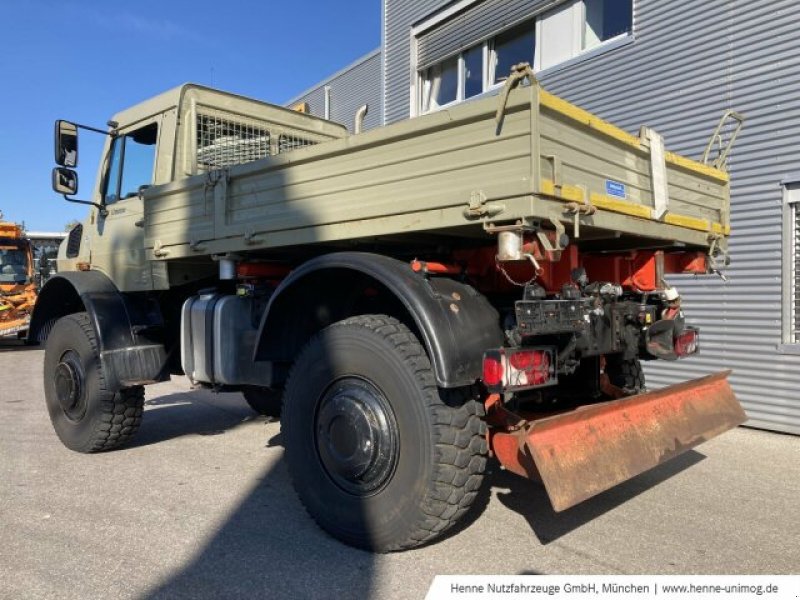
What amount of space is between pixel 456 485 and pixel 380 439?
1.50 ft

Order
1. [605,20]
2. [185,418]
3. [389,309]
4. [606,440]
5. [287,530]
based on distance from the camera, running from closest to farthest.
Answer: [606,440] < [287,530] < [389,309] < [185,418] < [605,20]

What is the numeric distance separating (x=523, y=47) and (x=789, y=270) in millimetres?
5131

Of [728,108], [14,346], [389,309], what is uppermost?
[728,108]

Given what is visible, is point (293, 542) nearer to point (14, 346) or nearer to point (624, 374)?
point (624, 374)

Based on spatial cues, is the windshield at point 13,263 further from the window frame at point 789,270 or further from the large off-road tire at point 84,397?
the window frame at point 789,270

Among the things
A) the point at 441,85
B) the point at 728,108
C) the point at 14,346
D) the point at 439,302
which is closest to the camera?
the point at 439,302

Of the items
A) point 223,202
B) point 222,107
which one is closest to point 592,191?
point 223,202

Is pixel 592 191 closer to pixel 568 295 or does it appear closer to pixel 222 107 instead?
pixel 568 295

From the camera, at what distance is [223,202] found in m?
4.30

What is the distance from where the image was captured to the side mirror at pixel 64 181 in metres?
5.44

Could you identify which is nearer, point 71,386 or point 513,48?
point 71,386

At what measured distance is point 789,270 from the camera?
6395mm

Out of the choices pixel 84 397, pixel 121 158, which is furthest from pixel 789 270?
pixel 84 397

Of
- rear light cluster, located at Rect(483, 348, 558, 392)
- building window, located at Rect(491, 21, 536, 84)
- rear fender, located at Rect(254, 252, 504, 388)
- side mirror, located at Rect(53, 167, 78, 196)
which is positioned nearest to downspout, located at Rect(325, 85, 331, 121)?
building window, located at Rect(491, 21, 536, 84)
